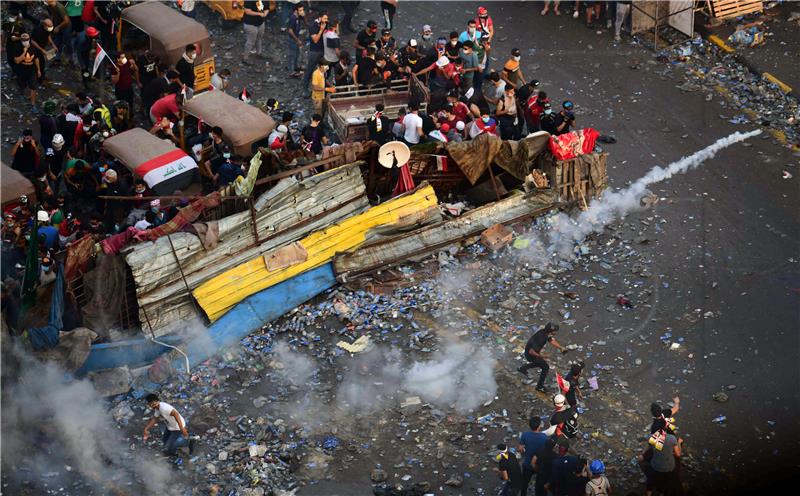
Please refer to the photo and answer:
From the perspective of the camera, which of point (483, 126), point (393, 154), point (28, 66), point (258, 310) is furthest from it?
point (28, 66)

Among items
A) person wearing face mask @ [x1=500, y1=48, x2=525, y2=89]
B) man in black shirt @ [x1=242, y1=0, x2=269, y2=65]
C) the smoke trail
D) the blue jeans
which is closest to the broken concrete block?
the smoke trail

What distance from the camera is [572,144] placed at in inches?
672

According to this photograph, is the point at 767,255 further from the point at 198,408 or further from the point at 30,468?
the point at 30,468

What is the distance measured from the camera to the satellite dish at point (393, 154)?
1631 centimetres

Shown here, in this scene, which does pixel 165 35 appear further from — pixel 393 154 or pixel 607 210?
pixel 607 210

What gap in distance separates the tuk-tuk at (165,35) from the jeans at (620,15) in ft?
25.1

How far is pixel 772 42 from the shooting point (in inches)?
840

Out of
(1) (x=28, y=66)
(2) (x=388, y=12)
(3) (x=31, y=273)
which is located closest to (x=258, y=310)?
(3) (x=31, y=273)

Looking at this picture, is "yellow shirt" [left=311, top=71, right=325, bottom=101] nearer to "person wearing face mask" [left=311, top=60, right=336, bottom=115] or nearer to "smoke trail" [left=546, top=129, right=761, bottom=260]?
"person wearing face mask" [left=311, top=60, right=336, bottom=115]

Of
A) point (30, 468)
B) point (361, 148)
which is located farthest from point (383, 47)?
point (30, 468)

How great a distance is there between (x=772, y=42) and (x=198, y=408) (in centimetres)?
1293

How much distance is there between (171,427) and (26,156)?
18.1 feet

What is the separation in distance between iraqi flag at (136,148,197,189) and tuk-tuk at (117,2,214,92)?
3048 millimetres

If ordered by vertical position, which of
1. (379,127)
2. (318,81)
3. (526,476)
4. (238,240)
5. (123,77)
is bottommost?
(526,476)
